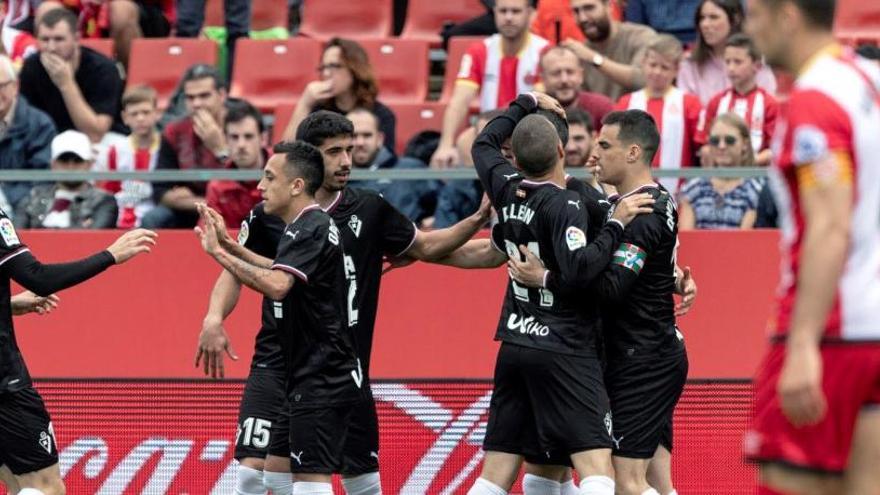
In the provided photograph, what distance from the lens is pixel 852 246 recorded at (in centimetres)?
481

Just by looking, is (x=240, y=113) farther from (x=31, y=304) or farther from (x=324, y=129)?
(x=324, y=129)

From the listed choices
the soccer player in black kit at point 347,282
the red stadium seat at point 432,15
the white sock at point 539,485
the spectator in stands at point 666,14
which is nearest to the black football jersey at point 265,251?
the soccer player in black kit at point 347,282

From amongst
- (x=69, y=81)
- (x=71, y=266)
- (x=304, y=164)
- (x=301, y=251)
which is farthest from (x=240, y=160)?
(x=301, y=251)

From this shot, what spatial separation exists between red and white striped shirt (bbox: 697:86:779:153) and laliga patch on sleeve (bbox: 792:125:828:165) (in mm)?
5979

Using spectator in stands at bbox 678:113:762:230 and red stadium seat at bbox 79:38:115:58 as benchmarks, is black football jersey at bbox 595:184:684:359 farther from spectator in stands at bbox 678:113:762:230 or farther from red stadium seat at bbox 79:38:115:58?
red stadium seat at bbox 79:38:115:58

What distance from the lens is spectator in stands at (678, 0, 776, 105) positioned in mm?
11391

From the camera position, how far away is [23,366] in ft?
25.0

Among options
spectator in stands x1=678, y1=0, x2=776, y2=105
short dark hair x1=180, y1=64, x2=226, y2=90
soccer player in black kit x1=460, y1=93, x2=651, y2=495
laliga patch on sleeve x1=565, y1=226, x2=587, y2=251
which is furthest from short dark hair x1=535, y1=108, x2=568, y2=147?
short dark hair x1=180, y1=64, x2=226, y2=90

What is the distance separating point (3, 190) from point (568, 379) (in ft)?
14.4

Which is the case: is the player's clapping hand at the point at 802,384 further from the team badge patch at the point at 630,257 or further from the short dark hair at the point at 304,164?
the short dark hair at the point at 304,164

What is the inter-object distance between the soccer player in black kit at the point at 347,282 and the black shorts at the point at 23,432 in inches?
33.7

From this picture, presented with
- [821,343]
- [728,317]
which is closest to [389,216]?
[728,317]

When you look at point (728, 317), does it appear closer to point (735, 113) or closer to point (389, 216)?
point (735, 113)

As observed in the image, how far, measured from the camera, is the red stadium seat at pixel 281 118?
12.0 metres
